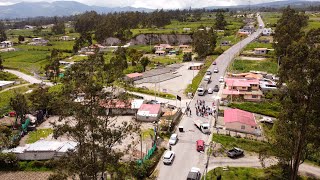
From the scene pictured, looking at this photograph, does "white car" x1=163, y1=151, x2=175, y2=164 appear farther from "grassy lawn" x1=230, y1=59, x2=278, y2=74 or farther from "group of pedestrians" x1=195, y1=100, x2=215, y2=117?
"grassy lawn" x1=230, y1=59, x2=278, y2=74

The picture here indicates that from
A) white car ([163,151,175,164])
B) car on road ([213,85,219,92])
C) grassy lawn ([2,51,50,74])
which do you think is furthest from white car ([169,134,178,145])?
grassy lawn ([2,51,50,74])

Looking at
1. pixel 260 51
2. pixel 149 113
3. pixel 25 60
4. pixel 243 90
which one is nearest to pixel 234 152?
pixel 149 113

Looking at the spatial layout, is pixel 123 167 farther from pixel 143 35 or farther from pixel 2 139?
pixel 143 35

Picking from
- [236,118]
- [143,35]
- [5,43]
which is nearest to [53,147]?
[236,118]

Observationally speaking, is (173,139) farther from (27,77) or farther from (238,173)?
(27,77)

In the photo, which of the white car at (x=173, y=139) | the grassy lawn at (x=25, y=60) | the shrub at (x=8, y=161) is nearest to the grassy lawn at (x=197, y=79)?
the white car at (x=173, y=139)

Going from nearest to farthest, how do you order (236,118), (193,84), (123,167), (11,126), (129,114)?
(123,167)
(236,118)
(11,126)
(129,114)
(193,84)
